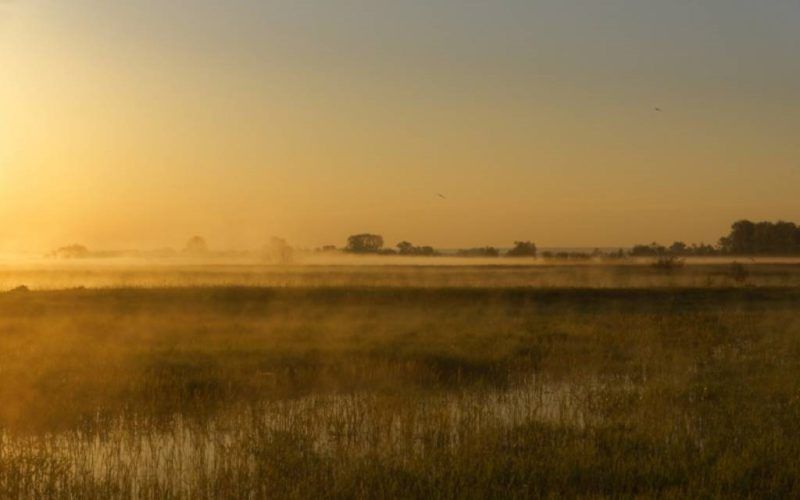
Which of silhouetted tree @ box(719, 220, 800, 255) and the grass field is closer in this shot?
the grass field

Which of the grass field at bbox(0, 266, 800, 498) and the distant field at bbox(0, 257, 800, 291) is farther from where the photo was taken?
the distant field at bbox(0, 257, 800, 291)

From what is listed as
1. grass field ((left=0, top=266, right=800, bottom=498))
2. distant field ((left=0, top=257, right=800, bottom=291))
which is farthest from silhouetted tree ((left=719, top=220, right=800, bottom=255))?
grass field ((left=0, top=266, right=800, bottom=498))

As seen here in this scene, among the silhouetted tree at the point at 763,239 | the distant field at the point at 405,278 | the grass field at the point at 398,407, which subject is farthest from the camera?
the silhouetted tree at the point at 763,239

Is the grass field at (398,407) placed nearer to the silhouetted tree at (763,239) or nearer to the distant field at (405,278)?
the distant field at (405,278)

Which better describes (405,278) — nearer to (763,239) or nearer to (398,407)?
(398,407)

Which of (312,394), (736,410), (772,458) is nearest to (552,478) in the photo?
(772,458)

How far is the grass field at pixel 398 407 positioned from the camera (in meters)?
11.5

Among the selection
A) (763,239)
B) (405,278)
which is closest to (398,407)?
(405,278)

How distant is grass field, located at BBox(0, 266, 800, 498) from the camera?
37.6ft

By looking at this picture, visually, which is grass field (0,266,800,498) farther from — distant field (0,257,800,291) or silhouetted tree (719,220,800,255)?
silhouetted tree (719,220,800,255)

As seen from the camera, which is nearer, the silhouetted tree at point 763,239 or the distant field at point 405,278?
the distant field at point 405,278

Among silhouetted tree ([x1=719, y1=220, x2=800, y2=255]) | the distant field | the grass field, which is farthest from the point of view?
silhouetted tree ([x1=719, y1=220, x2=800, y2=255])

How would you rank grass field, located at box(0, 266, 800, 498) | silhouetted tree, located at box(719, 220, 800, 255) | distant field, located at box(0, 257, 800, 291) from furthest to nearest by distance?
silhouetted tree, located at box(719, 220, 800, 255) → distant field, located at box(0, 257, 800, 291) → grass field, located at box(0, 266, 800, 498)

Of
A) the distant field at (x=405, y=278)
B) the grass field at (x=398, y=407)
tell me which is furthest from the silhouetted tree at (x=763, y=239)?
the grass field at (x=398, y=407)
